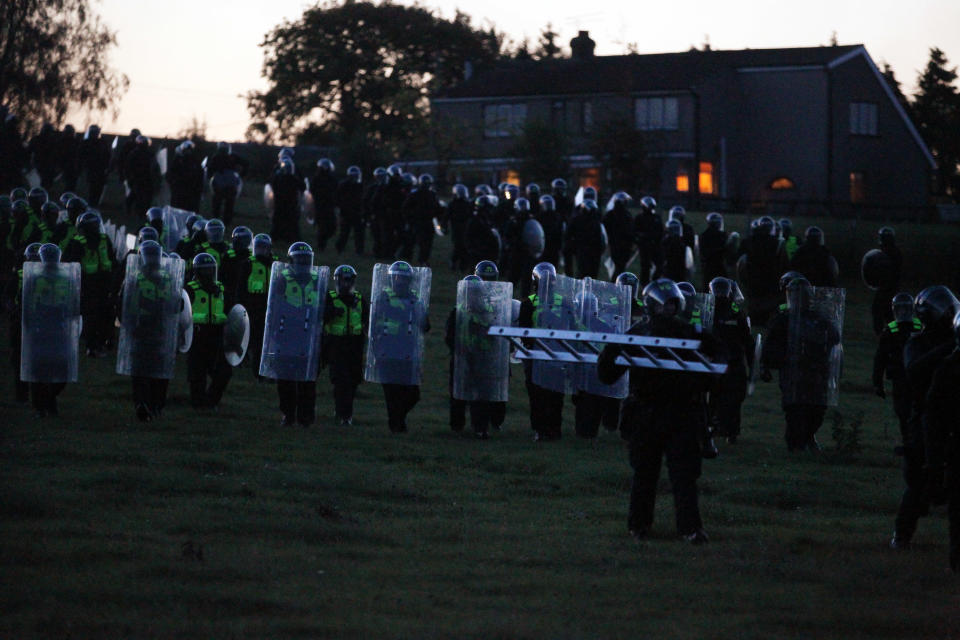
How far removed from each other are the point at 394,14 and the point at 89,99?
100 ft

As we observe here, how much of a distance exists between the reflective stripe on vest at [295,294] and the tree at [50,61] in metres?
32.9

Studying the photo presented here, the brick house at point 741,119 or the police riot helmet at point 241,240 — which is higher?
the brick house at point 741,119

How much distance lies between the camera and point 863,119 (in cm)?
6644

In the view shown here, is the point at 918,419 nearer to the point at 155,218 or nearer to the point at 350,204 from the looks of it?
the point at 155,218

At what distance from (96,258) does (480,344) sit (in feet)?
21.6

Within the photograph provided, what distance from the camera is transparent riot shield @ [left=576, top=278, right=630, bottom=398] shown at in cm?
1798

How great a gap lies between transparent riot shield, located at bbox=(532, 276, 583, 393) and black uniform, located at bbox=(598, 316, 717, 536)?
20.6 feet

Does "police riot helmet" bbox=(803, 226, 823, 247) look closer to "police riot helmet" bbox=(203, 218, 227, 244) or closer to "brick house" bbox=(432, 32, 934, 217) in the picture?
"police riot helmet" bbox=(203, 218, 227, 244)

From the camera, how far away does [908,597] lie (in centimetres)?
973

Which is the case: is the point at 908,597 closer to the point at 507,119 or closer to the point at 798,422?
the point at 798,422

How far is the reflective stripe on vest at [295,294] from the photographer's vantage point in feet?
57.0

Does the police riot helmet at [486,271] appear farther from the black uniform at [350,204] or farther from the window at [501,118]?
the window at [501,118]

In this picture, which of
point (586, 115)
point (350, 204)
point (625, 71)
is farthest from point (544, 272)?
point (625, 71)

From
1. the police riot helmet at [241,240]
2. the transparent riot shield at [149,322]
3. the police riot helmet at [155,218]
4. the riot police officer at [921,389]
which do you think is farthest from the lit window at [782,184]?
the riot police officer at [921,389]
